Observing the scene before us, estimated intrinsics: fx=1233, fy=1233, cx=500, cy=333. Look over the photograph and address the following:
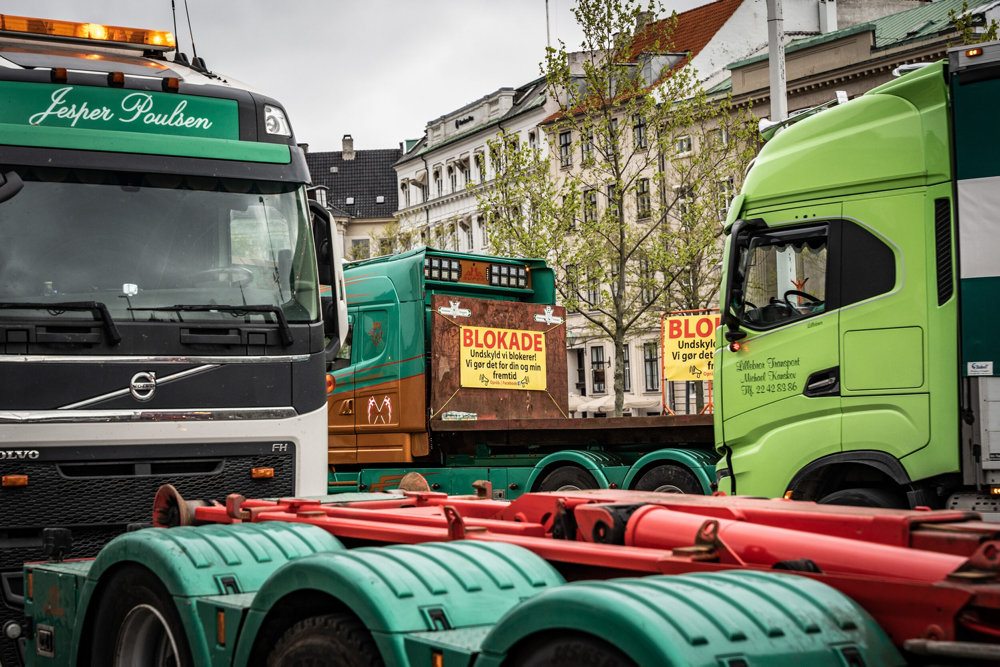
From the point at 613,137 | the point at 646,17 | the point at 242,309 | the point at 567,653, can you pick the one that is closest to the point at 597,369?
the point at 613,137

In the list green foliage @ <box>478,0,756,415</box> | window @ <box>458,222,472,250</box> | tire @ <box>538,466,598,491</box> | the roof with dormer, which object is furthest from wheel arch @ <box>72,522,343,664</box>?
the roof with dormer

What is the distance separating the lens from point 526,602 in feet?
10.4

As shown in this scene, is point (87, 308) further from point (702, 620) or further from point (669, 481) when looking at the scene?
point (669, 481)

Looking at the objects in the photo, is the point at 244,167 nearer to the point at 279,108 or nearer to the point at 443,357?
the point at 279,108

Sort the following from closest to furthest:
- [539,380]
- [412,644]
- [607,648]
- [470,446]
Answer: [607,648]
[412,644]
[470,446]
[539,380]

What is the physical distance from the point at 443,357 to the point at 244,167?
274 inches

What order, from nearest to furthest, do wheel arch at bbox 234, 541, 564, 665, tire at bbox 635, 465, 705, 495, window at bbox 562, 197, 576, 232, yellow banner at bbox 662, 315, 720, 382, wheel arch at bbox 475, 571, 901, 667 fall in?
wheel arch at bbox 475, 571, 901, 667
wheel arch at bbox 234, 541, 564, 665
tire at bbox 635, 465, 705, 495
yellow banner at bbox 662, 315, 720, 382
window at bbox 562, 197, 576, 232

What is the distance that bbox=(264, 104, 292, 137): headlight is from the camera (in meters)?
8.37

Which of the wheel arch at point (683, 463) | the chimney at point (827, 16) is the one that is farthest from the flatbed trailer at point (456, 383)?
the chimney at point (827, 16)

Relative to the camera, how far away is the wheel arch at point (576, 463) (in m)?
12.9

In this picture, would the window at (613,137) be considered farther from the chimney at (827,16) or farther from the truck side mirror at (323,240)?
the chimney at (827,16)

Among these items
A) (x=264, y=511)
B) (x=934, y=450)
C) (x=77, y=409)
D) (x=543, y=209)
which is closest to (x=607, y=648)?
(x=264, y=511)

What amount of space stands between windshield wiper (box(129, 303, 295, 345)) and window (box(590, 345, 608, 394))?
4984 centimetres

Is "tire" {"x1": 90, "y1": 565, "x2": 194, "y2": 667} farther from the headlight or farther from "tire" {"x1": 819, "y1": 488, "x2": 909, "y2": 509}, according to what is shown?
"tire" {"x1": 819, "y1": 488, "x2": 909, "y2": 509}
